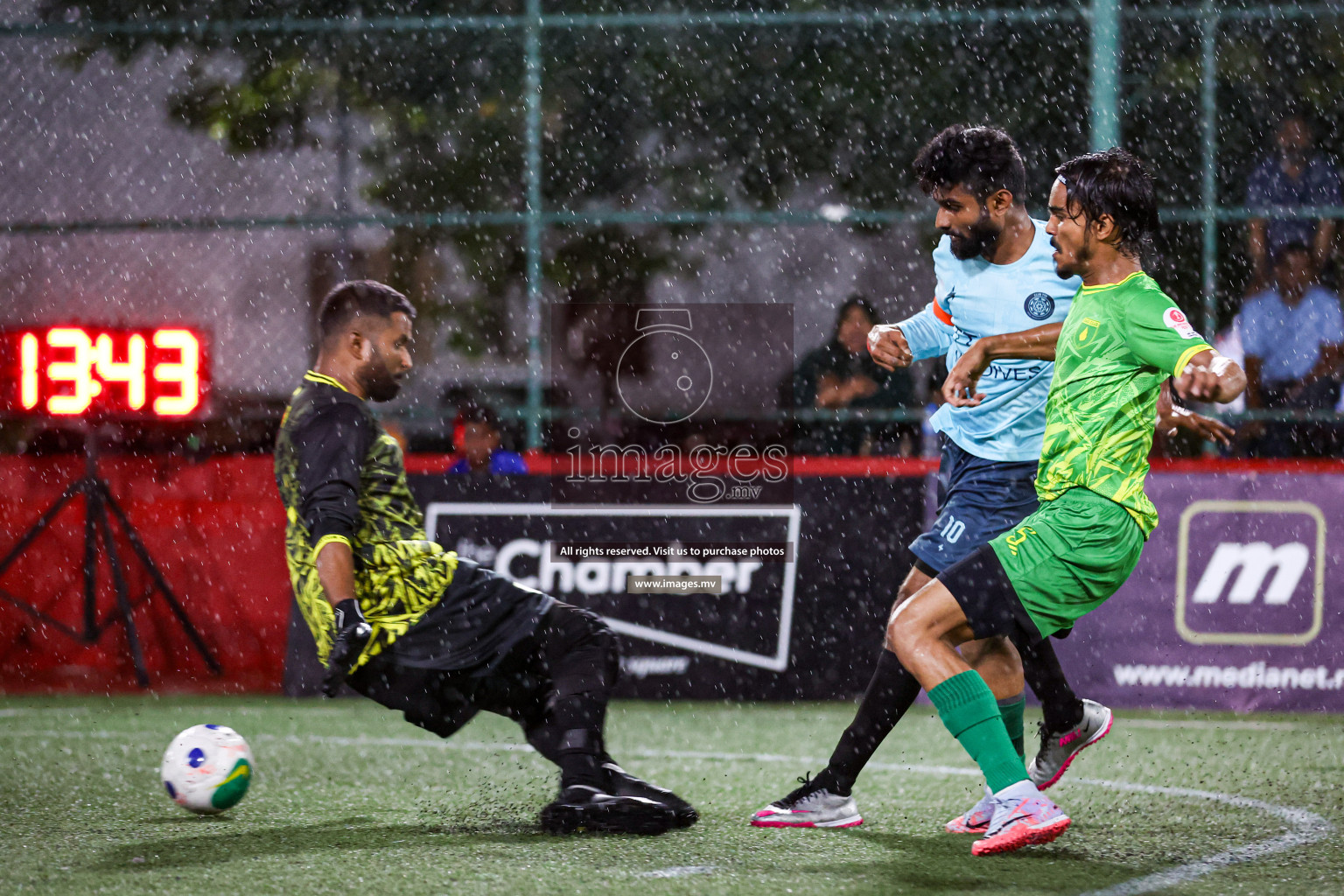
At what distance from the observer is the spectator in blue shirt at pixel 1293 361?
29.2 feet

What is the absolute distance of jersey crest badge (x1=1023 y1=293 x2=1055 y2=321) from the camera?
4871 mm

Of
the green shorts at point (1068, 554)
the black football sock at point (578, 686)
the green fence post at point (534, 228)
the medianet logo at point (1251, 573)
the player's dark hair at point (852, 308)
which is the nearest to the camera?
the green shorts at point (1068, 554)

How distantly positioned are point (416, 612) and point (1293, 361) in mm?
6169

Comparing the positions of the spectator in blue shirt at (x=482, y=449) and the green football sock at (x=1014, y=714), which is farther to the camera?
the spectator in blue shirt at (x=482, y=449)

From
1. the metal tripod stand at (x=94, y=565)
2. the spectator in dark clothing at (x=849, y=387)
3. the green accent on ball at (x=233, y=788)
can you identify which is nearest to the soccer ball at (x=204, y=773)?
the green accent on ball at (x=233, y=788)

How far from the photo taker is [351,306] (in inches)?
189

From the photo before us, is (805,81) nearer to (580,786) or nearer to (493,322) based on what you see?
(493,322)

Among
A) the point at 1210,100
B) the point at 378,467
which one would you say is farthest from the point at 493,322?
the point at 378,467

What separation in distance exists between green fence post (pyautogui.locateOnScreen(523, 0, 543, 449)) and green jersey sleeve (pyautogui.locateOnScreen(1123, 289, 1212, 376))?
559cm

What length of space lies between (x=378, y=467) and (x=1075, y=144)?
6.83 metres

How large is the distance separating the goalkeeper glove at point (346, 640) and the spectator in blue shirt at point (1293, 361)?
6.29 metres

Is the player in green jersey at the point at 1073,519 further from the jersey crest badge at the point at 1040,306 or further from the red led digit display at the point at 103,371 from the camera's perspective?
the red led digit display at the point at 103,371

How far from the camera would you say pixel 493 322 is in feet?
38.0

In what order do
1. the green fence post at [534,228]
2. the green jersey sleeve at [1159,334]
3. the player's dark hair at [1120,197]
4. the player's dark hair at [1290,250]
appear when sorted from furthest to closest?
the green fence post at [534,228], the player's dark hair at [1290,250], the player's dark hair at [1120,197], the green jersey sleeve at [1159,334]
